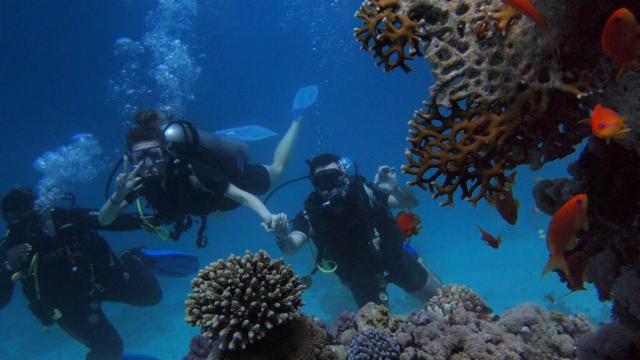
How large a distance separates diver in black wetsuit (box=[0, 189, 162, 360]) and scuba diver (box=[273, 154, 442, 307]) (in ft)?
13.5

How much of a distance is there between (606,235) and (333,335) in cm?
299

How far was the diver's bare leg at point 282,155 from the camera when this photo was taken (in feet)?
42.8

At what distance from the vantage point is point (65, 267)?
9.34 m

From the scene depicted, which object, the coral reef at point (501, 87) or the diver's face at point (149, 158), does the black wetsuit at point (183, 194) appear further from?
the coral reef at point (501, 87)

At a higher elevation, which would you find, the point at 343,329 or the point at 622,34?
the point at 622,34

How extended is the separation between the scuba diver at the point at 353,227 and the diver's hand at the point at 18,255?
5.47 metres

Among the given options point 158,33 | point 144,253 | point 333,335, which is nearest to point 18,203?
point 144,253

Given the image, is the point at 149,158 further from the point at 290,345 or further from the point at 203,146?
the point at 290,345

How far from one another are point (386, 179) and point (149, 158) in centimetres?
465

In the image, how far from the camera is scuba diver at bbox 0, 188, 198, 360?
9133mm

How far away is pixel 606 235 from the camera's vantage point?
139 inches

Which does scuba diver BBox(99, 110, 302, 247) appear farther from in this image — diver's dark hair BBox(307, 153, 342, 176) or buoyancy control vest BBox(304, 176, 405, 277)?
diver's dark hair BBox(307, 153, 342, 176)

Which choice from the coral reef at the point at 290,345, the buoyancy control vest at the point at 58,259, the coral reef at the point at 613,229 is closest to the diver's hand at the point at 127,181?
the buoyancy control vest at the point at 58,259

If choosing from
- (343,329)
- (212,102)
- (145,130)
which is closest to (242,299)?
(343,329)
